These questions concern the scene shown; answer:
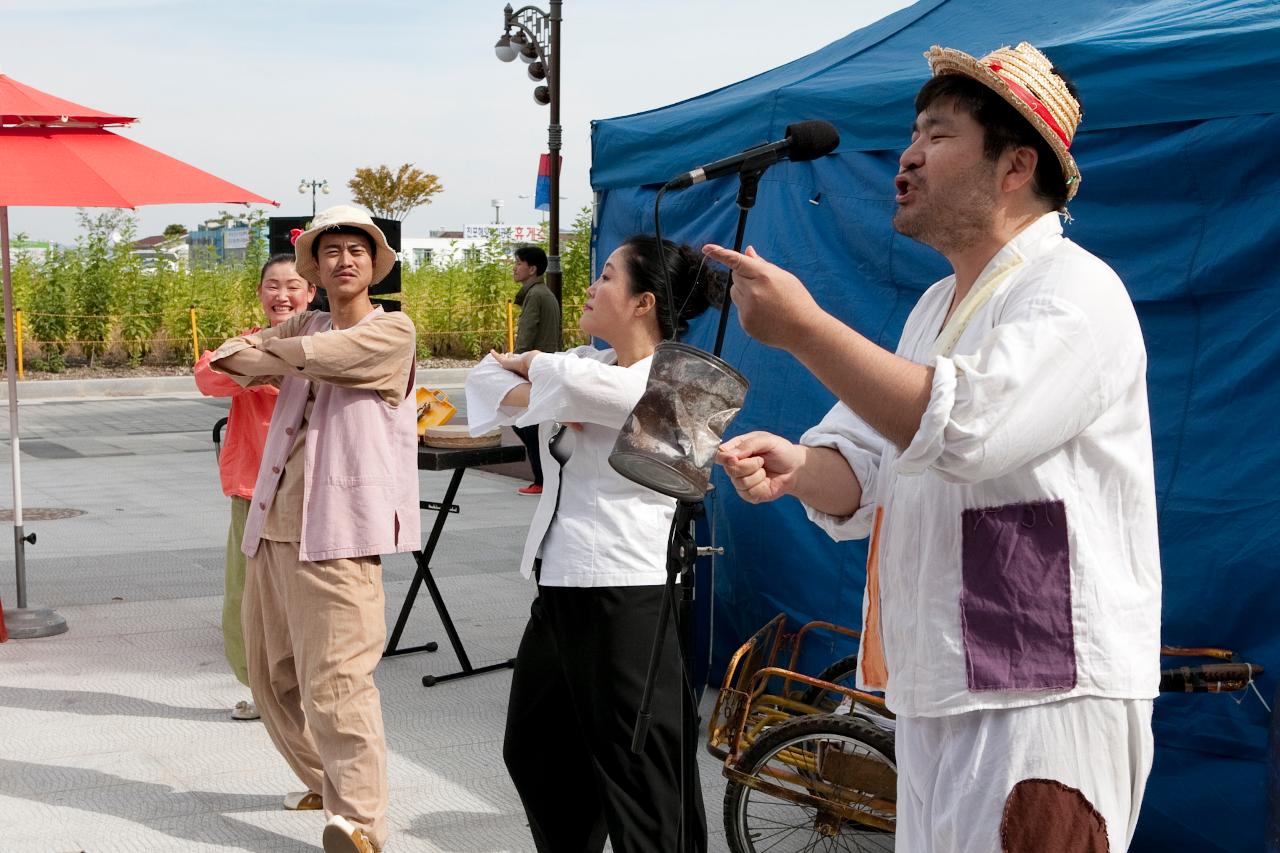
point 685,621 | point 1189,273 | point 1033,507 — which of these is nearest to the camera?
point 1033,507

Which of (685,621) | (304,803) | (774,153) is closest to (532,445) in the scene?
(304,803)

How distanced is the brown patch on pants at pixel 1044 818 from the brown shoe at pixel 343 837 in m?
2.32

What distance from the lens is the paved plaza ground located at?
4102 mm

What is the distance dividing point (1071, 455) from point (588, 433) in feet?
5.31

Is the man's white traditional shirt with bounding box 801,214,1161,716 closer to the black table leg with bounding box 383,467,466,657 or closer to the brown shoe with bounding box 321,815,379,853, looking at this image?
the brown shoe with bounding box 321,815,379,853

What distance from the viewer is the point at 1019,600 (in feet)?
5.53

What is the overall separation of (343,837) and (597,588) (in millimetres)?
1143

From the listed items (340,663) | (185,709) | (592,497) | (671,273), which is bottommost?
(185,709)

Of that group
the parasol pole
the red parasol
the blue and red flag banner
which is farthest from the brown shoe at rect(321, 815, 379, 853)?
the blue and red flag banner

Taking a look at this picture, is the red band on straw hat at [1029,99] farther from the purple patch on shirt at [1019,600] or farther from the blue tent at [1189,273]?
the blue tent at [1189,273]

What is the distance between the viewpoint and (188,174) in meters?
5.74

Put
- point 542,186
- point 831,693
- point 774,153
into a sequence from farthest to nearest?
point 542,186, point 831,693, point 774,153

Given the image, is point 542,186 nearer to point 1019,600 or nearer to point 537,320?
point 537,320

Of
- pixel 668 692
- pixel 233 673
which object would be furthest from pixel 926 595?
pixel 233 673
